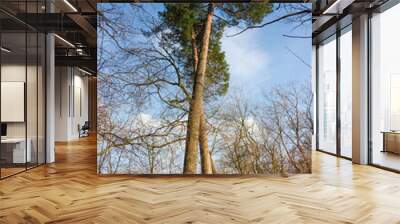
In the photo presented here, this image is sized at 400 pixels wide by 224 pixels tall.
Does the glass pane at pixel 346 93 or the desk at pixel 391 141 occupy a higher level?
the glass pane at pixel 346 93

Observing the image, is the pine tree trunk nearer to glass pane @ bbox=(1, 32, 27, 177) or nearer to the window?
glass pane @ bbox=(1, 32, 27, 177)

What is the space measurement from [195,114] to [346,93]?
A: 4537 millimetres

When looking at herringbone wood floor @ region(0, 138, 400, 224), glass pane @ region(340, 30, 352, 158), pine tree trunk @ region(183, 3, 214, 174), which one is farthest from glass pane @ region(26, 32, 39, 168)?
glass pane @ region(340, 30, 352, 158)

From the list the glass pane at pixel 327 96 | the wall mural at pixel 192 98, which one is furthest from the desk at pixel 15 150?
the glass pane at pixel 327 96

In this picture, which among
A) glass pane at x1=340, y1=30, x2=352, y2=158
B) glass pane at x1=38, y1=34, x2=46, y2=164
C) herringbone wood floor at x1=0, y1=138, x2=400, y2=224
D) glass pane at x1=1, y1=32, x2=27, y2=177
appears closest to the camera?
herringbone wood floor at x1=0, y1=138, x2=400, y2=224

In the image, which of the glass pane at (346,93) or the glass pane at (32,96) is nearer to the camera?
the glass pane at (32,96)

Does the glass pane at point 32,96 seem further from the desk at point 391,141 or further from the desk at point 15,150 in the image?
the desk at point 391,141

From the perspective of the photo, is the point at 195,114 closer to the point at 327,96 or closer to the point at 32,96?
the point at 32,96

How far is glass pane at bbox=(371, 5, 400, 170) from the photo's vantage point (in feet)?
22.6

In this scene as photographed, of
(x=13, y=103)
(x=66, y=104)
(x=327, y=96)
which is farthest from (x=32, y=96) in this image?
(x=66, y=104)

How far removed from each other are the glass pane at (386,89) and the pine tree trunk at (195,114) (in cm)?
357

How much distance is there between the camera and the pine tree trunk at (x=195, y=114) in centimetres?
626

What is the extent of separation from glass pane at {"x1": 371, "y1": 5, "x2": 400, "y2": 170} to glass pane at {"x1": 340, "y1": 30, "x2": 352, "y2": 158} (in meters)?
0.96

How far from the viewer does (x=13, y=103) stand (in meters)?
6.48
